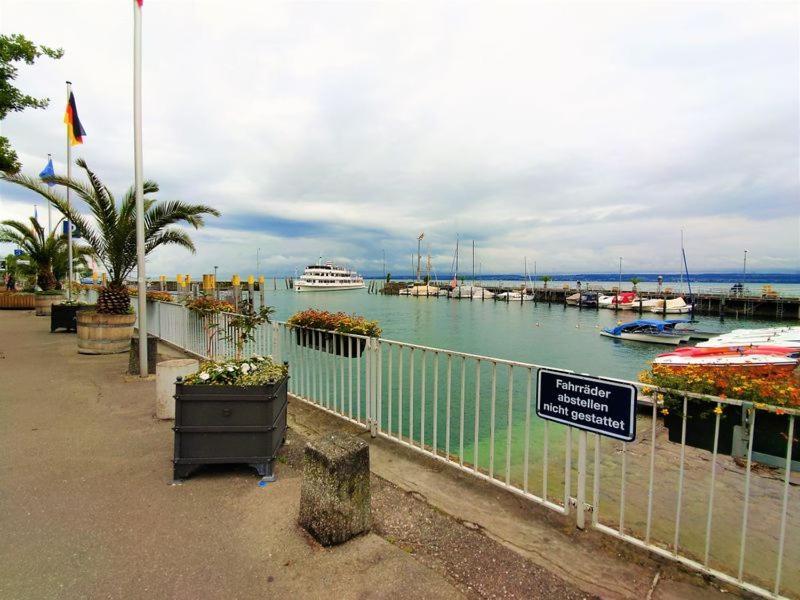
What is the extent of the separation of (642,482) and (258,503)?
4.64 meters

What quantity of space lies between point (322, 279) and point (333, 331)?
349ft

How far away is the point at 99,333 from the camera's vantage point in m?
8.81

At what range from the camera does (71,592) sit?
2158 mm

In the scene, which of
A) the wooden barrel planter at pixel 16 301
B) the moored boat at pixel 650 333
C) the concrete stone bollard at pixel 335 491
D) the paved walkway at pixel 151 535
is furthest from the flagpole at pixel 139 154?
the moored boat at pixel 650 333

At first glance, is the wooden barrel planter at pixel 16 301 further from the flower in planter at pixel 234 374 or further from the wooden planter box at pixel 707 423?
the wooden planter box at pixel 707 423

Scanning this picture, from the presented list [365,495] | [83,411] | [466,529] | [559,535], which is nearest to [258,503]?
[365,495]

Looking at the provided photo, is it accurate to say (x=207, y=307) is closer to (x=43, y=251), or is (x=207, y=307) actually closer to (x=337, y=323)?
(x=337, y=323)

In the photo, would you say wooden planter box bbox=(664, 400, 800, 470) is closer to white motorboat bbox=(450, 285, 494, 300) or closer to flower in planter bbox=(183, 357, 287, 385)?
flower in planter bbox=(183, 357, 287, 385)

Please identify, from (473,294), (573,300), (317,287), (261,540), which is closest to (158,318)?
(261,540)

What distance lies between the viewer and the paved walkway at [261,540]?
227 cm

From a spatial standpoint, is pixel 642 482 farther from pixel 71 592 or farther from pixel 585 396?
pixel 71 592

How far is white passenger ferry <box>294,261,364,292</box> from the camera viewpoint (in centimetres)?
10781

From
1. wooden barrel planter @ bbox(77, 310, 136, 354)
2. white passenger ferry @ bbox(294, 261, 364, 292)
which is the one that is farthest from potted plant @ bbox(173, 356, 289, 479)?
white passenger ferry @ bbox(294, 261, 364, 292)

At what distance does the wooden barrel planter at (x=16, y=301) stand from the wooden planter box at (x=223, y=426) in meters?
22.8
